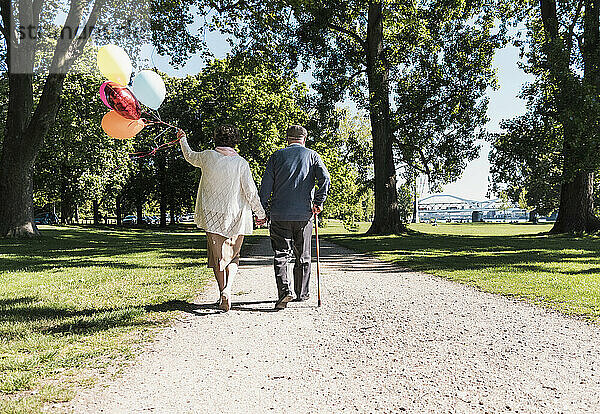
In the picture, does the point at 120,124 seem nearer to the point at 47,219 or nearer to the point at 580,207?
the point at 580,207

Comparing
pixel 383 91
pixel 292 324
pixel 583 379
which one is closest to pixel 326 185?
pixel 292 324

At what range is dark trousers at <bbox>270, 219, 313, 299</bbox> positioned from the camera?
622 cm

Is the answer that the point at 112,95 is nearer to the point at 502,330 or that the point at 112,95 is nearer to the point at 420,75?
the point at 502,330

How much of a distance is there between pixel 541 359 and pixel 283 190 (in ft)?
11.5

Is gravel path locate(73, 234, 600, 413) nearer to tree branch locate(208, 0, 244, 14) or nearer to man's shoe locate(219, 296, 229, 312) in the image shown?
man's shoe locate(219, 296, 229, 312)

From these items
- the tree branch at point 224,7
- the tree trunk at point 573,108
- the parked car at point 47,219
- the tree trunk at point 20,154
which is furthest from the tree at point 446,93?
the parked car at point 47,219

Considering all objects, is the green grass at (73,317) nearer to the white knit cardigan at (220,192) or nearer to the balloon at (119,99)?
the white knit cardigan at (220,192)

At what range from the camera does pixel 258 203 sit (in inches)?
245

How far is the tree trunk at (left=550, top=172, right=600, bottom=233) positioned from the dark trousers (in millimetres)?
21889

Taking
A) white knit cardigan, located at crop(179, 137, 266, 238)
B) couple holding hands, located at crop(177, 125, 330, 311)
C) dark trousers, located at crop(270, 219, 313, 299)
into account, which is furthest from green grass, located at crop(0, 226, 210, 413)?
dark trousers, located at crop(270, 219, 313, 299)

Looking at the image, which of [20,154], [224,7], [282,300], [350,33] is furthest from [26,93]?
[282,300]

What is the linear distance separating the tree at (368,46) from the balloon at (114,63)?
52.3ft

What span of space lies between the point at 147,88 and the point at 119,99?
1.67ft

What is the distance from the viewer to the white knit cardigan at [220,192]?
598 cm
